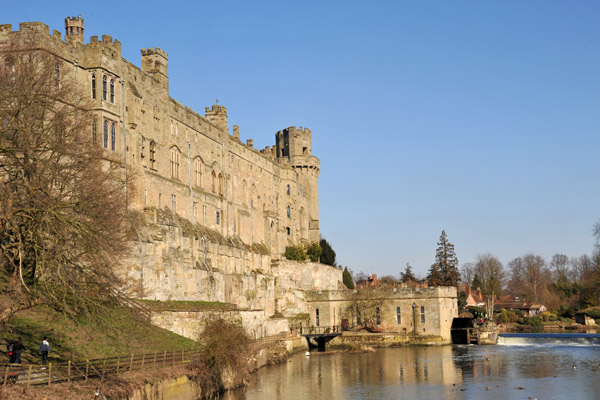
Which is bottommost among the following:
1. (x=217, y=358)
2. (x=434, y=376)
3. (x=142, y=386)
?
(x=434, y=376)

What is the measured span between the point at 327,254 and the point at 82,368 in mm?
69750

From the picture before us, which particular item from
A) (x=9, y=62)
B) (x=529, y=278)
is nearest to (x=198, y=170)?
(x=9, y=62)

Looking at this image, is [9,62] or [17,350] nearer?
[17,350]

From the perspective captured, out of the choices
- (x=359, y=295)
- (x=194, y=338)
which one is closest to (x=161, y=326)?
(x=194, y=338)

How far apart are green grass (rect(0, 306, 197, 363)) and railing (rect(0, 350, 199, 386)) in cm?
111

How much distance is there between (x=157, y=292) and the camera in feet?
138

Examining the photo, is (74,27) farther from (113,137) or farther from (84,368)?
(84,368)

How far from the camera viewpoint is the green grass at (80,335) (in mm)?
25859

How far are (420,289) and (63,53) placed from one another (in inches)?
1612

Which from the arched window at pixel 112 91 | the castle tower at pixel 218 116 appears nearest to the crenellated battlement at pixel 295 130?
the castle tower at pixel 218 116

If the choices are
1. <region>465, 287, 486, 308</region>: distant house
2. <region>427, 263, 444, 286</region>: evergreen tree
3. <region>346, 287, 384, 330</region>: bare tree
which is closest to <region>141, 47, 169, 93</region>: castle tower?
<region>346, 287, 384, 330</region>: bare tree

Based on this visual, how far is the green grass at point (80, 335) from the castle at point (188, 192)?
484 cm

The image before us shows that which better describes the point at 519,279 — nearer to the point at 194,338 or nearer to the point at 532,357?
the point at 532,357

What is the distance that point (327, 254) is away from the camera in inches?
3676
